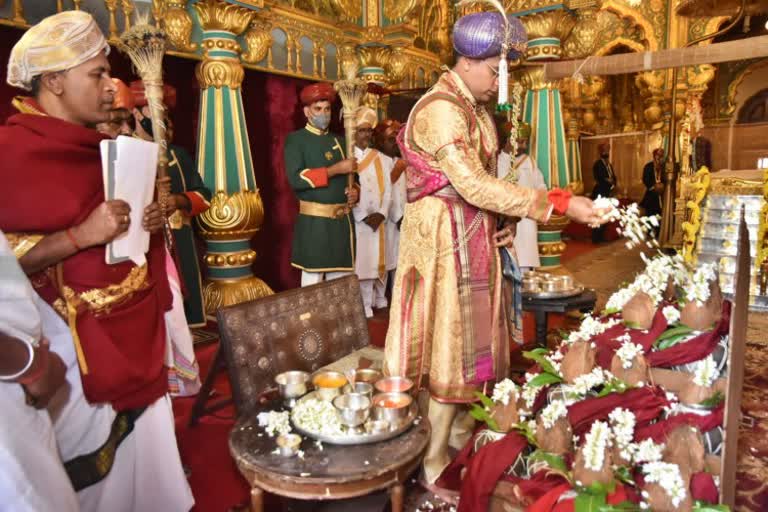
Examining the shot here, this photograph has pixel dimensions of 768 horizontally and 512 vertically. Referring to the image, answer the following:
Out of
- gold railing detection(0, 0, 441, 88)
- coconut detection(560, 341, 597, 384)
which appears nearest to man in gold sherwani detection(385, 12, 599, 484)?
coconut detection(560, 341, 597, 384)

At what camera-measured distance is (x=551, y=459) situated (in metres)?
1.50

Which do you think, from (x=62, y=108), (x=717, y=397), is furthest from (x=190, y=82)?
(x=717, y=397)

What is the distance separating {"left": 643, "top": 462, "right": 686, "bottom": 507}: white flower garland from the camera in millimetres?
1224

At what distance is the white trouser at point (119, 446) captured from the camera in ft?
5.40

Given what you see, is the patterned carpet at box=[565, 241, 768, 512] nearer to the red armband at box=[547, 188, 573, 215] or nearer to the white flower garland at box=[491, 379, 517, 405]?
the white flower garland at box=[491, 379, 517, 405]

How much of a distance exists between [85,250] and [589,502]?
1.52 m

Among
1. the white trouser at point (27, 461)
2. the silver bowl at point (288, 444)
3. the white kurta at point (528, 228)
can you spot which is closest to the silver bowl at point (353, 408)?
the silver bowl at point (288, 444)

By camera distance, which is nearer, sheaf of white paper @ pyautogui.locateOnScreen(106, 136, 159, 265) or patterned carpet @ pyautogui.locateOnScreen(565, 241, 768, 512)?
sheaf of white paper @ pyautogui.locateOnScreen(106, 136, 159, 265)

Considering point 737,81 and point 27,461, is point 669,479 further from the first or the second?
point 737,81

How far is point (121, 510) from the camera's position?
1.86 metres

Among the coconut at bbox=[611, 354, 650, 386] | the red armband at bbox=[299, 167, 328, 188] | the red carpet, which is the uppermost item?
the red armband at bbox=[299, 167, 328, 188]

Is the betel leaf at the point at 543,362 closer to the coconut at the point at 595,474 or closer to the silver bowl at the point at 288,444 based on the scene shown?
the coconut at the point at 595,474

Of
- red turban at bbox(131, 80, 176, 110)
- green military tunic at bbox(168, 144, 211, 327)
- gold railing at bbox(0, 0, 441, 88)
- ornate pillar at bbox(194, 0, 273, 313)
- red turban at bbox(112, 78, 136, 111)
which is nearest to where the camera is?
red turban at bbox(112, 78, 136, 111)

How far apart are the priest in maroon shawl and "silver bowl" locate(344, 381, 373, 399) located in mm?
657
